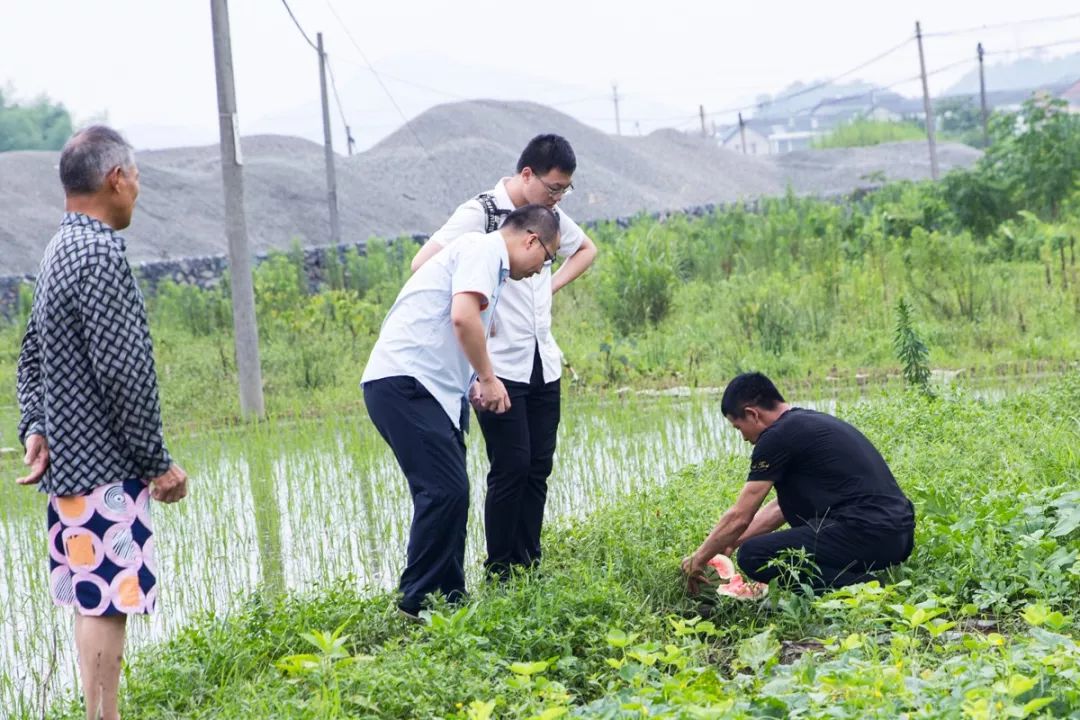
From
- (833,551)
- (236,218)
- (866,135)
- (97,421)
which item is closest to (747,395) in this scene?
(833,551)

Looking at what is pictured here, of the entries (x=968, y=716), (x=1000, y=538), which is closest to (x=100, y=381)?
(x=968, y=716)

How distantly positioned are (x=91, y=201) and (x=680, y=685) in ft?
6.76

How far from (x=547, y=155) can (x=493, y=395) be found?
3.22 ft

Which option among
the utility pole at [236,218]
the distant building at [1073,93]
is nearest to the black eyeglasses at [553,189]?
the utility pole at [236,218]

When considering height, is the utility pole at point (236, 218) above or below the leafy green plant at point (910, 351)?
above

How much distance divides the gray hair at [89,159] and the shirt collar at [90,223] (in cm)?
6

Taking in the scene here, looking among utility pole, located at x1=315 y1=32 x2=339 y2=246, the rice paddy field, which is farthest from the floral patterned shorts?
utility pole, located at x1=315 y1=32 x2=339 y2=246

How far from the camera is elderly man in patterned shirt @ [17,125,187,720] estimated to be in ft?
12.1

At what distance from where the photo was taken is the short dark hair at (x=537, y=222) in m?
4.89

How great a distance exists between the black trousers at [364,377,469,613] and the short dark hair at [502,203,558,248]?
0.67m

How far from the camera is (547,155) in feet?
16.9

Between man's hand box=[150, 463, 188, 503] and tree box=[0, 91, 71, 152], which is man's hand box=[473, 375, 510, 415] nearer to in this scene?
man's hand box=[150, 463, 188, 503]

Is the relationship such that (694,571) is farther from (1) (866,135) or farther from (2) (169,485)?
(1) (866,135)

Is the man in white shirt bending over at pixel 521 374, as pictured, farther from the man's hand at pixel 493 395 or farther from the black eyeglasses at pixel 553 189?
the man's hand at pixel 493 395
